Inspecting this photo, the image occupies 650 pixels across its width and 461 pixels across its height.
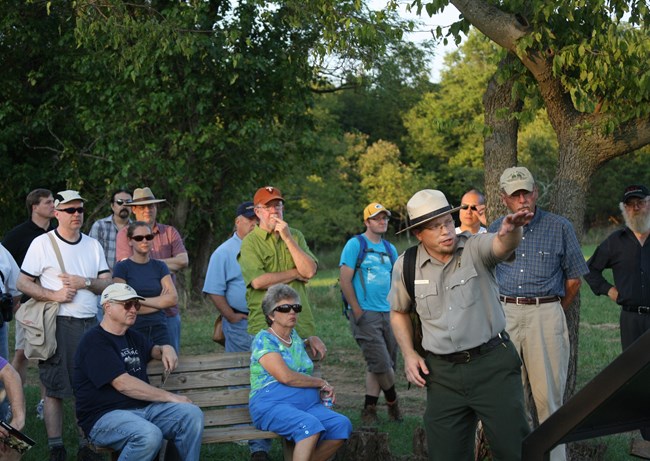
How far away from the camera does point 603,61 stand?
708cm

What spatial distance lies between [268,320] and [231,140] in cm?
1274

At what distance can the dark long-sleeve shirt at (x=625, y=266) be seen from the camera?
320 inches

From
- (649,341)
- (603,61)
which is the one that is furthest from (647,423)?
(603,61)

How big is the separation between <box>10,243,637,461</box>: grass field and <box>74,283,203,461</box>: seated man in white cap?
1.39 metres

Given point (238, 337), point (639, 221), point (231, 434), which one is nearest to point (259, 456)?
point (231, 434)

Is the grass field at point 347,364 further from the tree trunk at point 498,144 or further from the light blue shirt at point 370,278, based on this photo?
the tree trunk at point 498,144

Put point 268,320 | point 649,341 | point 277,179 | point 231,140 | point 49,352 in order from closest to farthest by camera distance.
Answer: point 649,341
point 268,320
point 49,352
point 231,140
point 277,179

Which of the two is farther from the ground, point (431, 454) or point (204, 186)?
point (204, 186)

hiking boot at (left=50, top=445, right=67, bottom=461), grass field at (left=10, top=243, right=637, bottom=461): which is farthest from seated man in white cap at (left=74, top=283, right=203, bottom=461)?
grass field at (left=10, top=243, right=637, bottom=461)

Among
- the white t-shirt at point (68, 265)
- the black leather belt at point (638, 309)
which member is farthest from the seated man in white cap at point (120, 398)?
the black leather belt at point (638, 309)

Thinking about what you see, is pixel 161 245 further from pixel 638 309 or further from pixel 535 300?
pixel 638 309

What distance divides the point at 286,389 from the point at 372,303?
2.60 meters

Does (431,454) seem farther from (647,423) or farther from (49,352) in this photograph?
(49,352)

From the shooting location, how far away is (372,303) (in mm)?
9078
